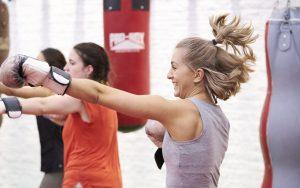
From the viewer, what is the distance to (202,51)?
5.48 feet

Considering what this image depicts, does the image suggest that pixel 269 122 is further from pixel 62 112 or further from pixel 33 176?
pixel 33 176

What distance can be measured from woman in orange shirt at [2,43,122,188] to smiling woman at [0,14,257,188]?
737mm

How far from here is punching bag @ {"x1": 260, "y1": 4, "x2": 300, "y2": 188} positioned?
5.58ft

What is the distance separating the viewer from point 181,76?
5.43 feet

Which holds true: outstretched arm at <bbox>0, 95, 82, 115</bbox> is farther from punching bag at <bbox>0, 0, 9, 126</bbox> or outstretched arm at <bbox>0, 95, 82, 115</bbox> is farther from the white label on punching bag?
punching bag at <bbox>0, 0, 9, 126</bbox>

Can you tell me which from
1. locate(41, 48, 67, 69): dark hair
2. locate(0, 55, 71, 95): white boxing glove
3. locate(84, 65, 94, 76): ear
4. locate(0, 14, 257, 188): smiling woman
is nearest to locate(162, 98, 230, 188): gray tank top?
locate(0, 14, 257, 188): smiling woman

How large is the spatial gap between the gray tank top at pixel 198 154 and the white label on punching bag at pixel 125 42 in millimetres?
1316

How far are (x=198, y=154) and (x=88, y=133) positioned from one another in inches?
35.2

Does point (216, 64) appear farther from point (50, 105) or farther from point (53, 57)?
point (53, 57)

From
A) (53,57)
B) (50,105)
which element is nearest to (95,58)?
(50,105)

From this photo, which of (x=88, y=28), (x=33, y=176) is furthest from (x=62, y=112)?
(x=33, y=176)

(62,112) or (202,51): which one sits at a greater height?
(202,51)

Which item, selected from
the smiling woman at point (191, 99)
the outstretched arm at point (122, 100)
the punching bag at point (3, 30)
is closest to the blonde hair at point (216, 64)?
the smiling woman at point (191, 99)

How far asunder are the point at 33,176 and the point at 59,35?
122cm
